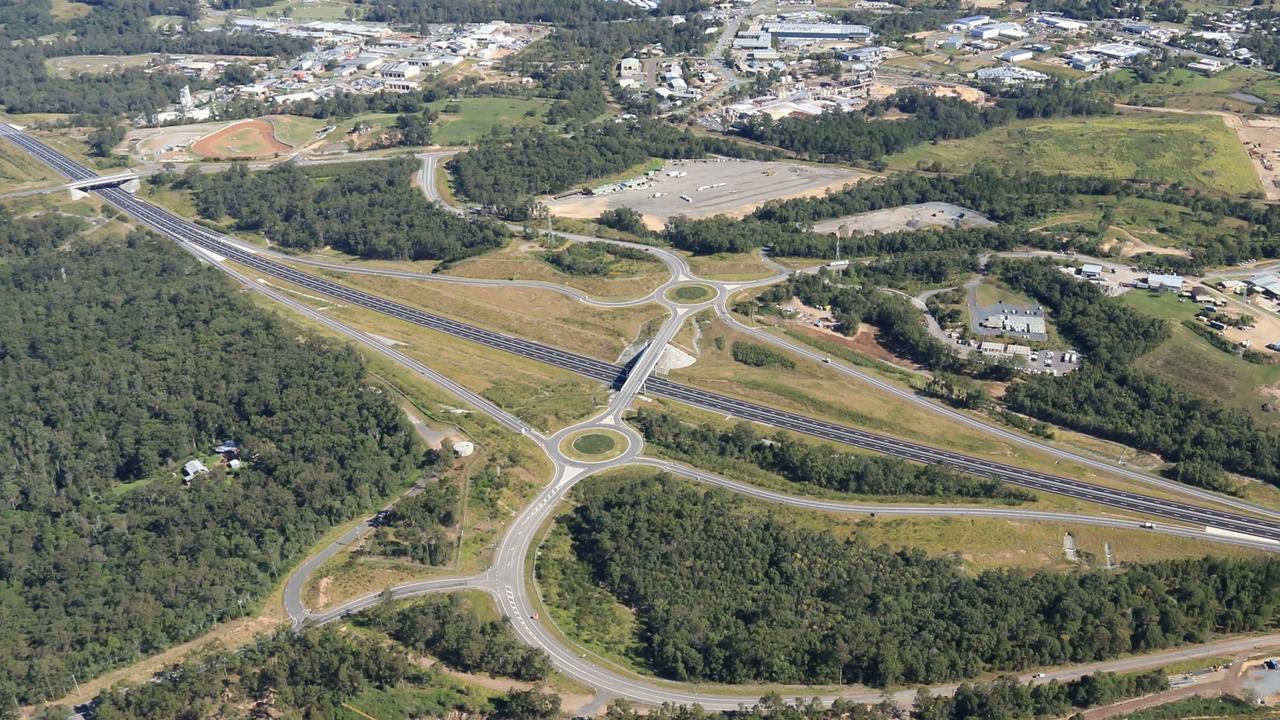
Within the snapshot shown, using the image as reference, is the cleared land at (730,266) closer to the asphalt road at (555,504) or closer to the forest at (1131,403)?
the asphalt road at (555,504)

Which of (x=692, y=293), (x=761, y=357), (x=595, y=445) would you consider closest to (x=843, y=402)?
(x=761, y=357)

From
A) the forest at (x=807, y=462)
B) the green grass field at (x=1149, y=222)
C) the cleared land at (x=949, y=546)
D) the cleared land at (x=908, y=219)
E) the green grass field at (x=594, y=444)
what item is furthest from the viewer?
the cleared land at (x=908, y=219)

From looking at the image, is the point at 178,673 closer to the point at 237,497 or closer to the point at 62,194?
the point at 237,497

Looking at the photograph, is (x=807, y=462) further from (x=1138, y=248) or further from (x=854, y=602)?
(x=1138, y=248)

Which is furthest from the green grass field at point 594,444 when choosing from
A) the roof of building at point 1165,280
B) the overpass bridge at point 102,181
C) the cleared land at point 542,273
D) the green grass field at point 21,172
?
the green grass field at point 21,172

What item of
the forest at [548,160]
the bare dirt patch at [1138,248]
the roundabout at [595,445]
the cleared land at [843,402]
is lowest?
the roundabout at [595,445]

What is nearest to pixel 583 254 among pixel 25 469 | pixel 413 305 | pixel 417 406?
pixel 413 305

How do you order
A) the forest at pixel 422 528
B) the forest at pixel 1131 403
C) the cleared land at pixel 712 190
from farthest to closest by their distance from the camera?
the cleared land at pixel 712 190
the forest at pixel 1131 403
the forest at pixel 422 528
